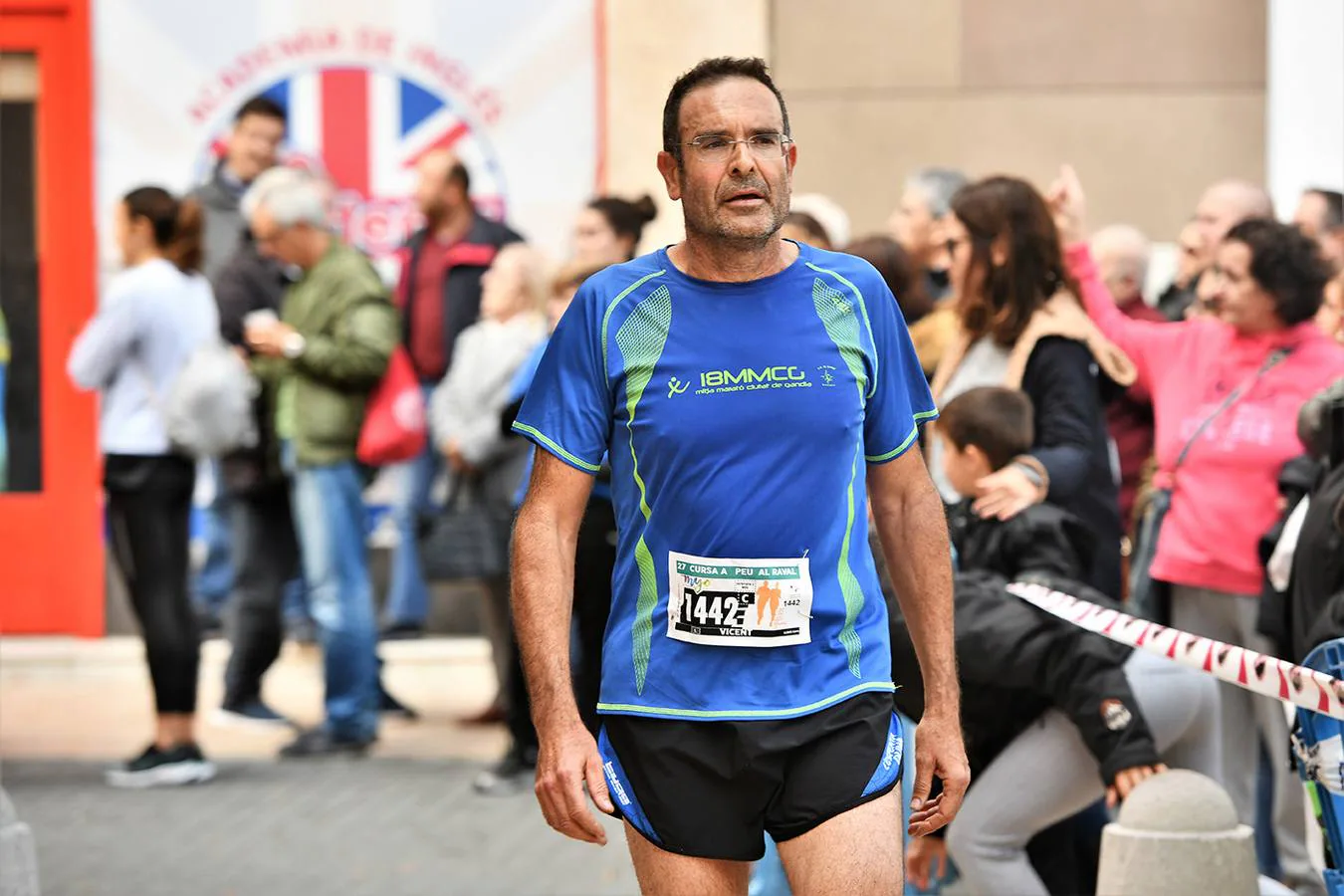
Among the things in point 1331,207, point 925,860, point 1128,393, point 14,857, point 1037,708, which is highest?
point 1331,207

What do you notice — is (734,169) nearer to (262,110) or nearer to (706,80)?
(706,80)

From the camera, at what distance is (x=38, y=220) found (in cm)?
1209

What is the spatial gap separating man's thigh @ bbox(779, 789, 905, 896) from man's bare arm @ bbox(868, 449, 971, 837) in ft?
0.42

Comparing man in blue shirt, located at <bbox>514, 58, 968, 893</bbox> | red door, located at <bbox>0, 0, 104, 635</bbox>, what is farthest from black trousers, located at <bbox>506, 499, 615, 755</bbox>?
red door, located at <bbox>0, 0, 104, 635</bbox>

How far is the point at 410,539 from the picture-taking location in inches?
442

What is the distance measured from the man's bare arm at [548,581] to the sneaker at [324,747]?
17.8ft

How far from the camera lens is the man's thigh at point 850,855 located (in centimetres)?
374

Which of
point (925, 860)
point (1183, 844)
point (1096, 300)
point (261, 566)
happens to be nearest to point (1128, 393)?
point (1096, 300)

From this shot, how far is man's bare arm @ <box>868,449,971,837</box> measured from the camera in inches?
155

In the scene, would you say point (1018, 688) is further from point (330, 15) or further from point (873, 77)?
point (330, 15)

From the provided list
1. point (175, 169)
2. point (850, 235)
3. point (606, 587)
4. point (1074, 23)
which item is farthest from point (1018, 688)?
point (175, 169)

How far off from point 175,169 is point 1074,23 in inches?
187

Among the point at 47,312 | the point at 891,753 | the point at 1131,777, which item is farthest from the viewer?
the point at 47,312

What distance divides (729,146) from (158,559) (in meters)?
5.14
